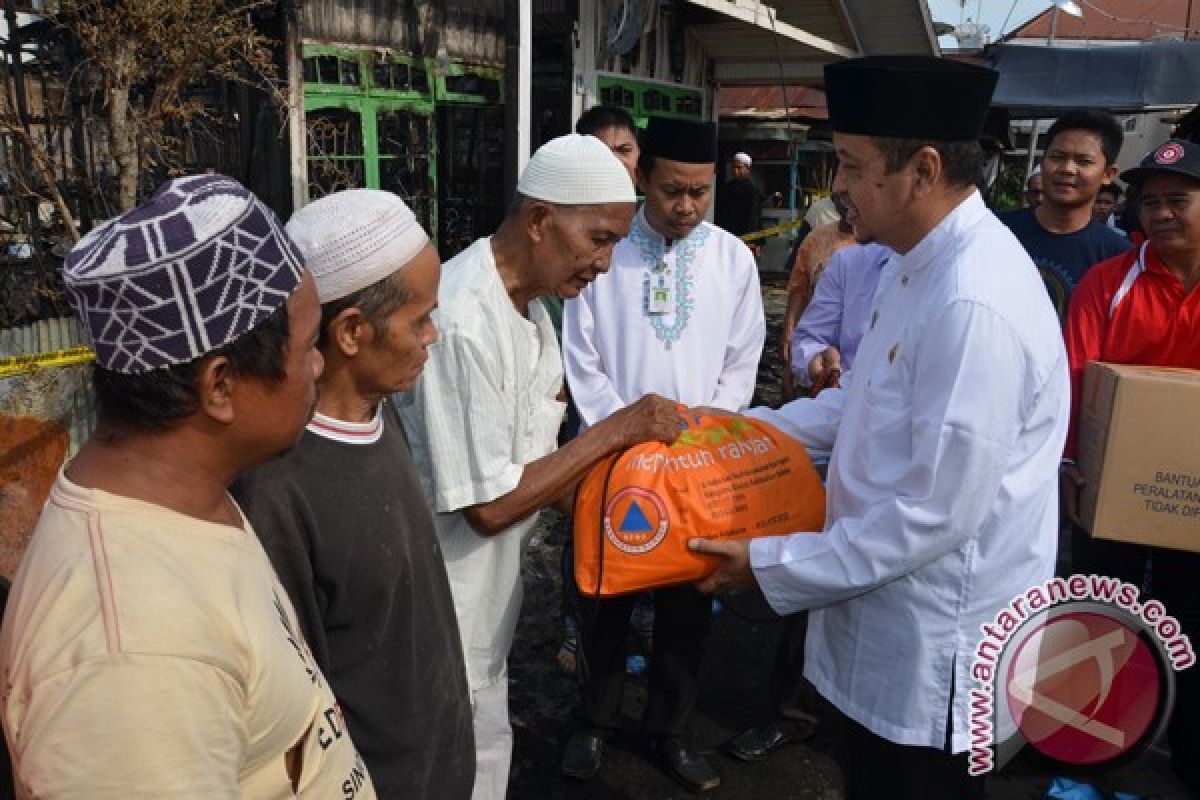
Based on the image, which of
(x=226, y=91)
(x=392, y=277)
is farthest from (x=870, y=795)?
(x=226, y=91)

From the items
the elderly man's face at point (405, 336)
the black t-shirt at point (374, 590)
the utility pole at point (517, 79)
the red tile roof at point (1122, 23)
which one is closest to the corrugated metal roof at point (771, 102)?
the utility pole at point (517, 79)

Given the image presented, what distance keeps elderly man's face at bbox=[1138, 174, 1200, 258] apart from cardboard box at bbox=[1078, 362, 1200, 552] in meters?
0.71

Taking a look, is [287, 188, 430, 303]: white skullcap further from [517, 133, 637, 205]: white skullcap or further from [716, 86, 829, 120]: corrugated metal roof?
[716, 86, 829, 120]: corrugated metal roof

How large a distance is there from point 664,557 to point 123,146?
15.2 feet

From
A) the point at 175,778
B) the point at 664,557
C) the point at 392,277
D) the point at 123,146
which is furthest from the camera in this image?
the point at 123,146

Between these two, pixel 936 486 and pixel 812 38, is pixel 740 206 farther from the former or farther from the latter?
pixel 936 486

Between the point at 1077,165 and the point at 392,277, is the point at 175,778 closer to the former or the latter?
the point at 392,277

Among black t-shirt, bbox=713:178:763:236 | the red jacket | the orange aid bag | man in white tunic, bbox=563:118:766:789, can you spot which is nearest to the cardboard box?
the red jacket

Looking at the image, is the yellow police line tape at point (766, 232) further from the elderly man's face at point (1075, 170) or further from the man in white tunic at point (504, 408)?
the man in white tunic at point (504, 408)

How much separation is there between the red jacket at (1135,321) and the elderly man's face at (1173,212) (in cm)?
11

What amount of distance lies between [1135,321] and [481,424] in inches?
96.2

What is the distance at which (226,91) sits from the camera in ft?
19.8

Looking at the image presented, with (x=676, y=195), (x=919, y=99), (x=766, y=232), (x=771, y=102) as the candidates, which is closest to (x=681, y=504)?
(x=919, y=99)

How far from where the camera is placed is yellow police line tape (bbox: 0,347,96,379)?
11.7ft
